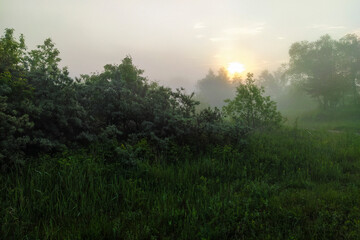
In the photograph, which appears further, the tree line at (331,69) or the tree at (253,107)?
the tree line at (331,69)

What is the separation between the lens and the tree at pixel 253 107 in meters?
12.7

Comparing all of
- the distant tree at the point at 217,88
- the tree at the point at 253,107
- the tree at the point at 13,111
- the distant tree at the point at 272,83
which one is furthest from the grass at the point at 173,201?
the distant tree at the point at 272,83

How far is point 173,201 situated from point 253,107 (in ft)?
32.7

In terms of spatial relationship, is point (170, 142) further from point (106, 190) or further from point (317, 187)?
point (317, 187)

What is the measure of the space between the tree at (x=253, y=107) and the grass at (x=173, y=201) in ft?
22.5

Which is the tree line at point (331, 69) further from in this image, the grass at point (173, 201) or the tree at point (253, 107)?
the grass at point (173, 201)

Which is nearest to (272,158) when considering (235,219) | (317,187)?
(317,187)

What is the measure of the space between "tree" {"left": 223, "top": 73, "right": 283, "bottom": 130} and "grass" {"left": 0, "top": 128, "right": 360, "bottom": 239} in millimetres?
6873

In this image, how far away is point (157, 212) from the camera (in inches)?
146

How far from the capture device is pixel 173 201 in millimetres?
4176

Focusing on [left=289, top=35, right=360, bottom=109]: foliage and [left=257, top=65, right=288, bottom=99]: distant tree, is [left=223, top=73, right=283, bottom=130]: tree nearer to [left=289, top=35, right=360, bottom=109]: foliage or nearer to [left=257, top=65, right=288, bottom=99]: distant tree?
[left=289, top=35, right=360, bottom=109]: foliage

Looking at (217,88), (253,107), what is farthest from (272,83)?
(253,107)

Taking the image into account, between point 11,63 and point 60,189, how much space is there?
459 cm

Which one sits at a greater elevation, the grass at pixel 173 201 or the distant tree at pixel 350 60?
the distant tree at pixel 350 60
